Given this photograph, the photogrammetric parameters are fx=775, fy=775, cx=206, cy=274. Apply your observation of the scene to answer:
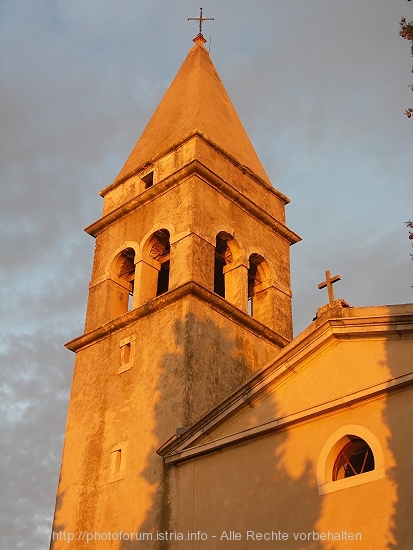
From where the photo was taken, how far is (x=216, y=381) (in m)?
17.0

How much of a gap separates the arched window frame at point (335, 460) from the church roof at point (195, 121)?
10.8m

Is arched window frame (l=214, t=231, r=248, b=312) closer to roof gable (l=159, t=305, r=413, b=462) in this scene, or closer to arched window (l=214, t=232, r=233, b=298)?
arched window (l=214, t=232, r=233, b=298)

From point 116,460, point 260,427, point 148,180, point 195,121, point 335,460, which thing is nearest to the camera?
point 335,460

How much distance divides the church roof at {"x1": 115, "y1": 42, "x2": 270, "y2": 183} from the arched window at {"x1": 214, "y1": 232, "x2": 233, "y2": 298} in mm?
2870

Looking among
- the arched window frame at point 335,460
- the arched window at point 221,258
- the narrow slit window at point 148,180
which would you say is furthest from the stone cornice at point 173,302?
the arched window frame at point 335,460

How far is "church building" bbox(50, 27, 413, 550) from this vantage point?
12.5 metres

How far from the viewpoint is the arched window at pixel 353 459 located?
12.6m

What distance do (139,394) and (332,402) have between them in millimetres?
5523

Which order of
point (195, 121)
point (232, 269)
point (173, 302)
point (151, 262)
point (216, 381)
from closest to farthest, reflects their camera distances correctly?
point (216, 381)
point (173, 302)
point (232, 269)
point (151, 262)
point (195, 121)

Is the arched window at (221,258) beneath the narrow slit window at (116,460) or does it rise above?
above

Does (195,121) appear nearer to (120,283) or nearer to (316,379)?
(120,283)

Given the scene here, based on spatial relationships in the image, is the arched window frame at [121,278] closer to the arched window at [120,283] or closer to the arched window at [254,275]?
the arched window at [120,283]

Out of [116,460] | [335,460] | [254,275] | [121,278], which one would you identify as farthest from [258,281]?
[335,460]

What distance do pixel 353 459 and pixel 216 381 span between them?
4698 mm
